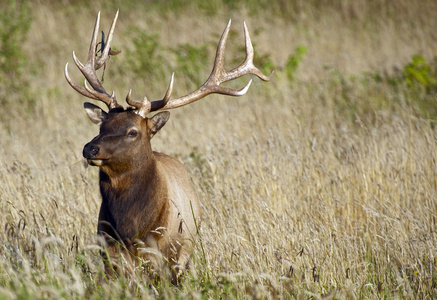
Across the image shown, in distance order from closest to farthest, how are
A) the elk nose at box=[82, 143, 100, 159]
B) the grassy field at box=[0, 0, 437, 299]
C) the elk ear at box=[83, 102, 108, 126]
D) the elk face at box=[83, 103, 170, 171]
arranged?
the grassy field at box=[0, 0, 437, 299] < the elk nose at box=[82, 143, 100, 159] < the elk face at box=[83, 103, 170, 171] < the elk ear at box=[83, 102, 108, 126]

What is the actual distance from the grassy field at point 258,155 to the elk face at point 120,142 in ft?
1.49

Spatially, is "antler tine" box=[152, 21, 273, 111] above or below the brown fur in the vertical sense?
above

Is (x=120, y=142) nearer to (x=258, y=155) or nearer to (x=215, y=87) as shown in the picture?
(x=215, y=87)

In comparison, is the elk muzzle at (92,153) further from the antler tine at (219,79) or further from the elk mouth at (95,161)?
the antler tine at (219,79)

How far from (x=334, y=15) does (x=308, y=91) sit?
762cm

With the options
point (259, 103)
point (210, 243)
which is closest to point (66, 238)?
point (210, 243)

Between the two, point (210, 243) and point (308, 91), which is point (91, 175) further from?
point (308, 91)

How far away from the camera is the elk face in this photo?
4484 millimetres

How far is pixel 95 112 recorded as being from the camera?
5152mm

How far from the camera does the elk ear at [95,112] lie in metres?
5.12

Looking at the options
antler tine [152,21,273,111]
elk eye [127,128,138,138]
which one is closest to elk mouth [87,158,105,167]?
elk eye [127,128,138,138]

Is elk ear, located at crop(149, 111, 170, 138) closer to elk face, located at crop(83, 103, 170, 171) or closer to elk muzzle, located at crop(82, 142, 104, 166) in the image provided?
elk face, located at crop(83, 103, 170, 171)

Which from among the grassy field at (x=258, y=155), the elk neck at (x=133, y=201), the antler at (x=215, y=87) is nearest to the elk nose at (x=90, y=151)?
the elk neck at (x=133, y=201)

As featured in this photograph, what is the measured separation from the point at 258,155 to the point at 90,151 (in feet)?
9.17
